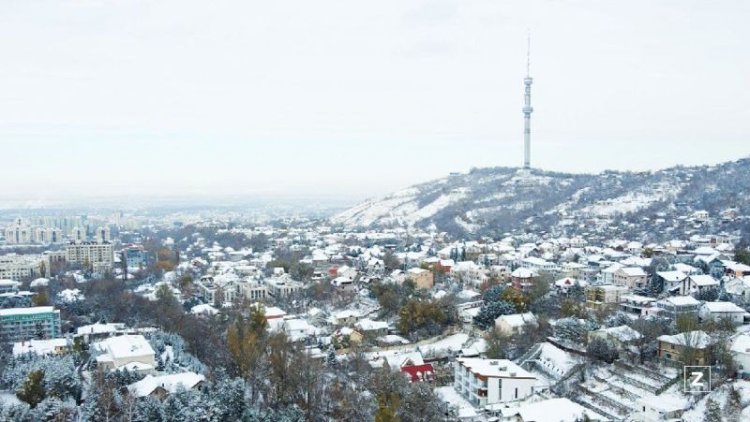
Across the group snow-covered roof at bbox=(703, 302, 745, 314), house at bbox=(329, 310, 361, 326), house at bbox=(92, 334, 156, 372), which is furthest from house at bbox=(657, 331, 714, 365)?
house at bbox=(92, 334, 156, 372)

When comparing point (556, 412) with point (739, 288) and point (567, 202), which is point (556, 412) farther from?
point (567, 202)

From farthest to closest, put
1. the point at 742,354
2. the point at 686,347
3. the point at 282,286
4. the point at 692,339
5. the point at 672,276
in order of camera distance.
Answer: the point at 282,286, the point at 672,276, the point at 692,339, the point at 686,347, the point at 742,354

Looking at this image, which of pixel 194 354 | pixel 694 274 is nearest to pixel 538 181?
pixel 694 274

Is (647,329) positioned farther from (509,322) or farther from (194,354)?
(194,354)

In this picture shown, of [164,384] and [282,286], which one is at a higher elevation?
[164,384]

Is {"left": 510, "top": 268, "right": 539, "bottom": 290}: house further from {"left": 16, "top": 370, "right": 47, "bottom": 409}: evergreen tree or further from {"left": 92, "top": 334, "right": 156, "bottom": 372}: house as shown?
{"left": 16, "top": 370, "right": 47, "bottom": 409}: evergreen tree

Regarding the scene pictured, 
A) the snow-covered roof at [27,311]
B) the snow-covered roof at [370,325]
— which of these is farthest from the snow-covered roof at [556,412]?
the snow-covered roof at [27,311]

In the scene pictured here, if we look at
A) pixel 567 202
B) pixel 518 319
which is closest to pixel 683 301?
pixel 518 319

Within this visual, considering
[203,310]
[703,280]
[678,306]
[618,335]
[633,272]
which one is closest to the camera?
[618,335]
